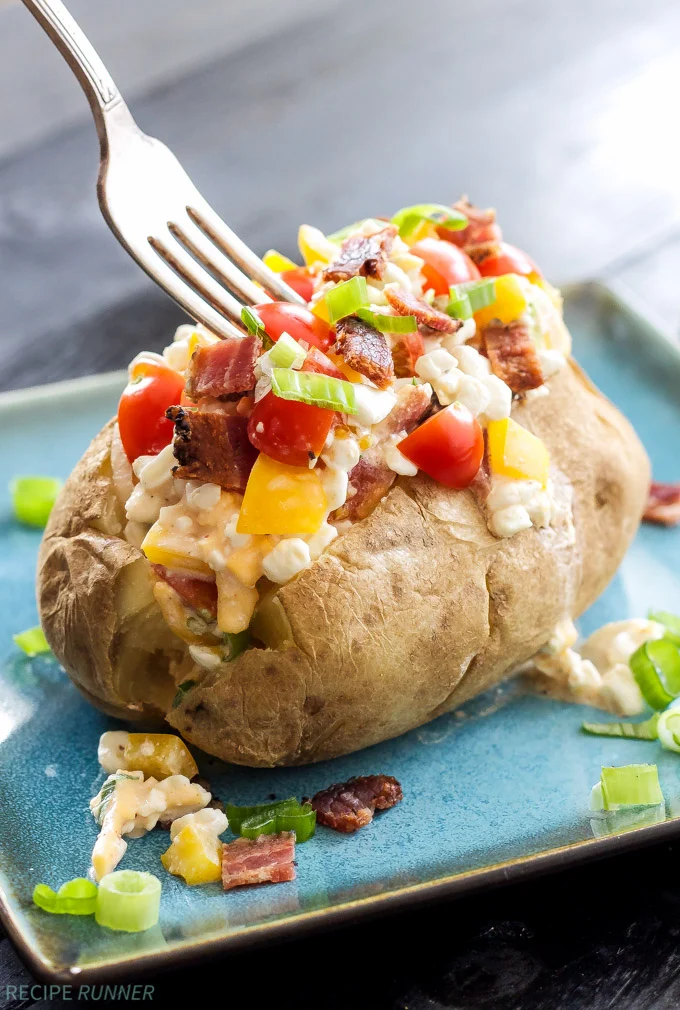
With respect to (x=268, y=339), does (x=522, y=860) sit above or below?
below

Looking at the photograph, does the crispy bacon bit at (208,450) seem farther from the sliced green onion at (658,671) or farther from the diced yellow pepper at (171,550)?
the sliced green onion at (658,671)

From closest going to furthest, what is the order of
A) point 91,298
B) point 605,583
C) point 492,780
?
point 492,780 → point 605,583 → point 91,298

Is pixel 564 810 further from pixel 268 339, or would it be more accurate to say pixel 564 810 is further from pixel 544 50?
pixel 544 50

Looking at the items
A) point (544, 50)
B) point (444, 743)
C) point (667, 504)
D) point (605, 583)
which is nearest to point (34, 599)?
point (444, 743)

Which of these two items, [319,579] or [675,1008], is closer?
[675,1008]

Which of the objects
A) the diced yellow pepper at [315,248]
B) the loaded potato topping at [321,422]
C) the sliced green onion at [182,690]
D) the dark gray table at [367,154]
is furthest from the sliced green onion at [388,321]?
the dark gray table at [367,154]

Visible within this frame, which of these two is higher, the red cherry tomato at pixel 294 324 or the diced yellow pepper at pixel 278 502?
the red cherry tomato at pixel 294 324
